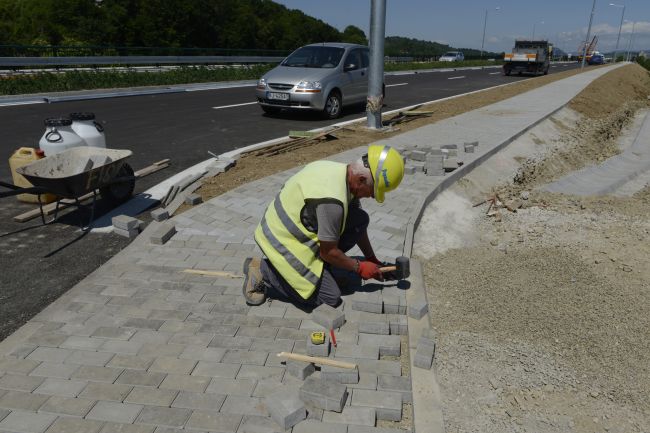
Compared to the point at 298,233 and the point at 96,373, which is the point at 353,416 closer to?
the point at 298,233

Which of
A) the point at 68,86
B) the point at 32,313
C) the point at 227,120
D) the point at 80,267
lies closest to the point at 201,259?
the point at 80,267

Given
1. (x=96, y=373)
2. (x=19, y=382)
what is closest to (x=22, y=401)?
(x=19, y=382)

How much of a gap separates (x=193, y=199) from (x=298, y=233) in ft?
10.0

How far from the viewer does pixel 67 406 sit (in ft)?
9.94

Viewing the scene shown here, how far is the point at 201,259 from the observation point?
5027 millimetres

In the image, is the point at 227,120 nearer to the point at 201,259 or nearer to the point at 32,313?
the point at 201,259

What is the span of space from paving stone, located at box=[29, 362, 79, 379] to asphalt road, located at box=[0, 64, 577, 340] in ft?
2.24

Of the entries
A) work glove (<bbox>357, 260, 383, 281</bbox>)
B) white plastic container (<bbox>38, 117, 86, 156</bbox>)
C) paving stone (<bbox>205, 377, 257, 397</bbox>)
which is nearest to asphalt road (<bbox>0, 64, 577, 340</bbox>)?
white plastic container (<bbox>38, 117, 86, 156</bbox>)

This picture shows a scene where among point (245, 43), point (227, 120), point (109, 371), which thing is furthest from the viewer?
point (245, 43)

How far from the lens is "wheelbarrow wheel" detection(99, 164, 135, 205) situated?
20.9 feet

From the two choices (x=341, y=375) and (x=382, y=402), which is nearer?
(x=382, y=402)

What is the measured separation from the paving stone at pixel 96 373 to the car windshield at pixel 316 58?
443 inches

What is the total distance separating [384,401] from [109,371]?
1.85 metres

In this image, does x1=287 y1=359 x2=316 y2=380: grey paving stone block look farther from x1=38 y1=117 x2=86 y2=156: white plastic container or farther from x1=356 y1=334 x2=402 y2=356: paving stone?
x1=38 y1=117 x2=86 y2=156: white plastic container
